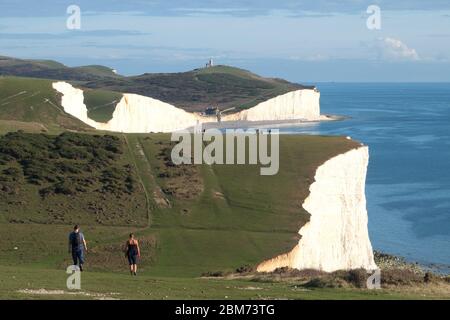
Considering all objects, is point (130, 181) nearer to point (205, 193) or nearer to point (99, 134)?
point (205, 193)

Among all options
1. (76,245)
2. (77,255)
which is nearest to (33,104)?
(77,255)

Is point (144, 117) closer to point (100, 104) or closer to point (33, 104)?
point (100, 104)

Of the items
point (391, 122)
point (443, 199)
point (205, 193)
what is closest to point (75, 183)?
point (205, 193)

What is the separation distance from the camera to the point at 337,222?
5038 centimetres

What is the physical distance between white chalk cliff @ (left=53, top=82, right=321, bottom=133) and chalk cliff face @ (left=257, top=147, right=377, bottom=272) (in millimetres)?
44270

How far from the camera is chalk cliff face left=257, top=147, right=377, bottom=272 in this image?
149 ft

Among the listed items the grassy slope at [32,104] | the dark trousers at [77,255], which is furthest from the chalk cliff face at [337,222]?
the grassy slope at [32,104]

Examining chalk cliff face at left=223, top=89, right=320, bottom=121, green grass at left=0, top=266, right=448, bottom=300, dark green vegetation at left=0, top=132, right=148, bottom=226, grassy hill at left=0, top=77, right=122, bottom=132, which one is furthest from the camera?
chalk cliff face at left=223, top=89, right=320, bottom=121

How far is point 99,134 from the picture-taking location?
205ft

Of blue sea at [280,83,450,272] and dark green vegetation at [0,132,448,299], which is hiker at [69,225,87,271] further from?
blue sea at [280,83,450,272]

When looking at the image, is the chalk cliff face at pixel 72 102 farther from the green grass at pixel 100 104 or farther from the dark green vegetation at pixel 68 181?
the dark green vegetation at pixel 68 181

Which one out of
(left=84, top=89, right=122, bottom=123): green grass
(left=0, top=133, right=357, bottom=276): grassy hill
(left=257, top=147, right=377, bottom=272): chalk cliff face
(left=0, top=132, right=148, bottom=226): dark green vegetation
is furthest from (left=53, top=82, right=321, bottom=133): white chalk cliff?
(left=257, top=147, right=377, bottom=272): chalk cliff face

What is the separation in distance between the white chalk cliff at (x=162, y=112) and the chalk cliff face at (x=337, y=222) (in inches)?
1743
